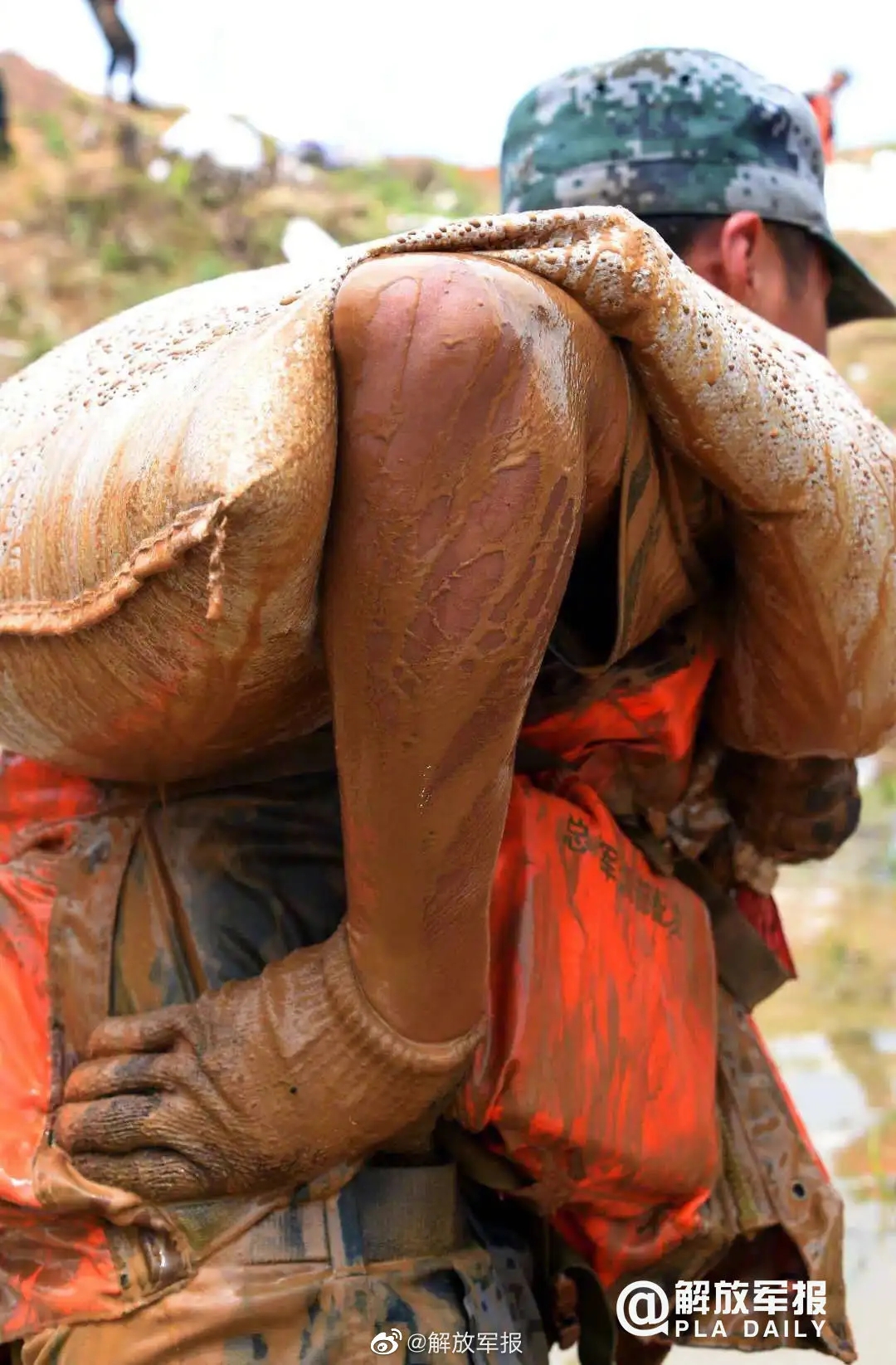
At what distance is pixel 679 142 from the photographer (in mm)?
1798

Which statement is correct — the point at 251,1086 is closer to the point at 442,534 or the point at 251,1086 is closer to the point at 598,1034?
the point at 598,1034

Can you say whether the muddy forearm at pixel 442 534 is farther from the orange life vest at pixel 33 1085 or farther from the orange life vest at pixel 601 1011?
the orange life vest at pixel 33 1085

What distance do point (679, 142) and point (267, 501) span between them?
3.48ft

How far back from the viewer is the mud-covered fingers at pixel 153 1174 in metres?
1.30

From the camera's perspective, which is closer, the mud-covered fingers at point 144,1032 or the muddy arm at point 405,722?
the muddy arm at point 405,722

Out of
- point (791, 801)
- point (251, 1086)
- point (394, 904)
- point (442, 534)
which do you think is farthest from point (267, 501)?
point (791, 801)

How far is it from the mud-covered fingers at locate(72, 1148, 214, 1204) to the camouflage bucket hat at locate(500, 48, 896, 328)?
109 cm

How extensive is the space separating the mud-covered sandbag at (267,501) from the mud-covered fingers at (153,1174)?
315 millimetres

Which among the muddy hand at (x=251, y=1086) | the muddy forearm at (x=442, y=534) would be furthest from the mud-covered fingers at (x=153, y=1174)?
the muddy forearm at (x=442, y=534)

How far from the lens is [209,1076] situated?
4.21 ft

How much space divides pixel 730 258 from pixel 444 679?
0.92 m

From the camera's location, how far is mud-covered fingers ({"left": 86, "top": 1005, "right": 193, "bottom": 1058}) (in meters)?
1.32

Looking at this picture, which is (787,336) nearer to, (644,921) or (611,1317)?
(644,921)

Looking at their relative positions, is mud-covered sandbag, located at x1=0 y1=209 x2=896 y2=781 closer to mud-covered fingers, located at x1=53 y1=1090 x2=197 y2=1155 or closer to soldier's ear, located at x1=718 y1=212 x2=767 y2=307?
mud-covered fingers, located at x1=53 y1=1090 x2=197 y2=1155
